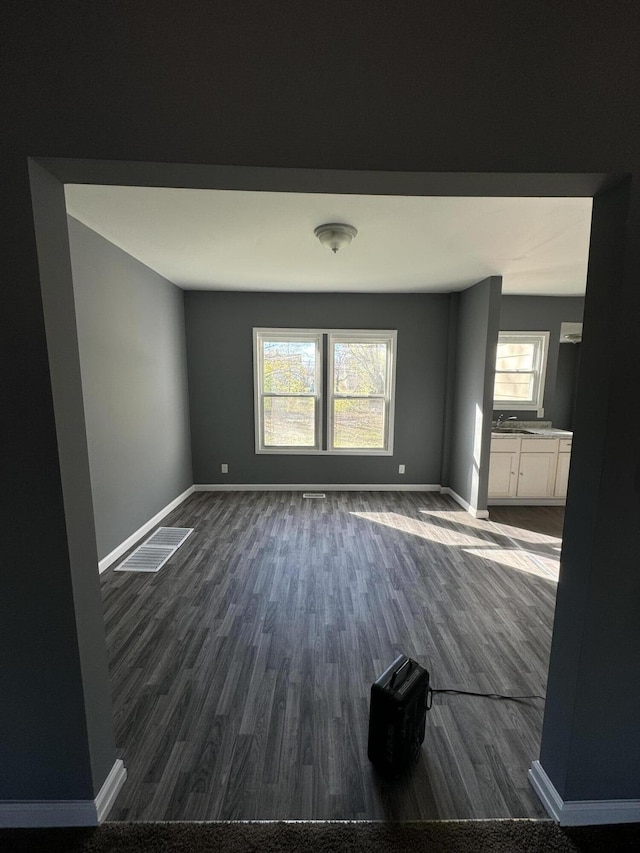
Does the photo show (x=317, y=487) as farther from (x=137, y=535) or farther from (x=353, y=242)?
(x=353, y=242)

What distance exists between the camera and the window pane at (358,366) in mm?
4824

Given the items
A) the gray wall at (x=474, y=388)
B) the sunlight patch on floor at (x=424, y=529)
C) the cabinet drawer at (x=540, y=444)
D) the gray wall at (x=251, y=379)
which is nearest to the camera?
the sunlight patch on floor at (x=424, y=529)

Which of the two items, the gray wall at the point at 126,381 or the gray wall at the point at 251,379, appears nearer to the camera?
the gray wall at the point at 126,381

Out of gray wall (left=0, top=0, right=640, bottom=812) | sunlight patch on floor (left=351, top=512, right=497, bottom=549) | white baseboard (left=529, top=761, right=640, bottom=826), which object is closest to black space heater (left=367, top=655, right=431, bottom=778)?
white baseboard (left=529, top=761, right=640, bottom=826)

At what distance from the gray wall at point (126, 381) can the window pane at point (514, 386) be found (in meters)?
4.37

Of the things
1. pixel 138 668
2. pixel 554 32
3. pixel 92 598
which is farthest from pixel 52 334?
pixel 138 668

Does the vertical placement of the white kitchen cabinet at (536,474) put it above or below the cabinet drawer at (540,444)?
below

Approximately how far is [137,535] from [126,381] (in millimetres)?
1488

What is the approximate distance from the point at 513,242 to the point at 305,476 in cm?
354

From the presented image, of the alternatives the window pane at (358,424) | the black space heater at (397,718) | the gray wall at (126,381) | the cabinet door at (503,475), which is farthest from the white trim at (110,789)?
the cabinet door at (503,475)

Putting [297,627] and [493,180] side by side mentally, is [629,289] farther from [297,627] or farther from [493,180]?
[297,627]

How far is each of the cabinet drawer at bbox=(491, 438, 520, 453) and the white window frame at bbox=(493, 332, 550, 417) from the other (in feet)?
2.63

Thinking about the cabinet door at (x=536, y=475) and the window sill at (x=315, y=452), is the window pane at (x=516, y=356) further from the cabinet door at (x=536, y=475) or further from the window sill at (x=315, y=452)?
the window sill at (x=315, y=452)

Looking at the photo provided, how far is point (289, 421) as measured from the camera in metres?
4.93
